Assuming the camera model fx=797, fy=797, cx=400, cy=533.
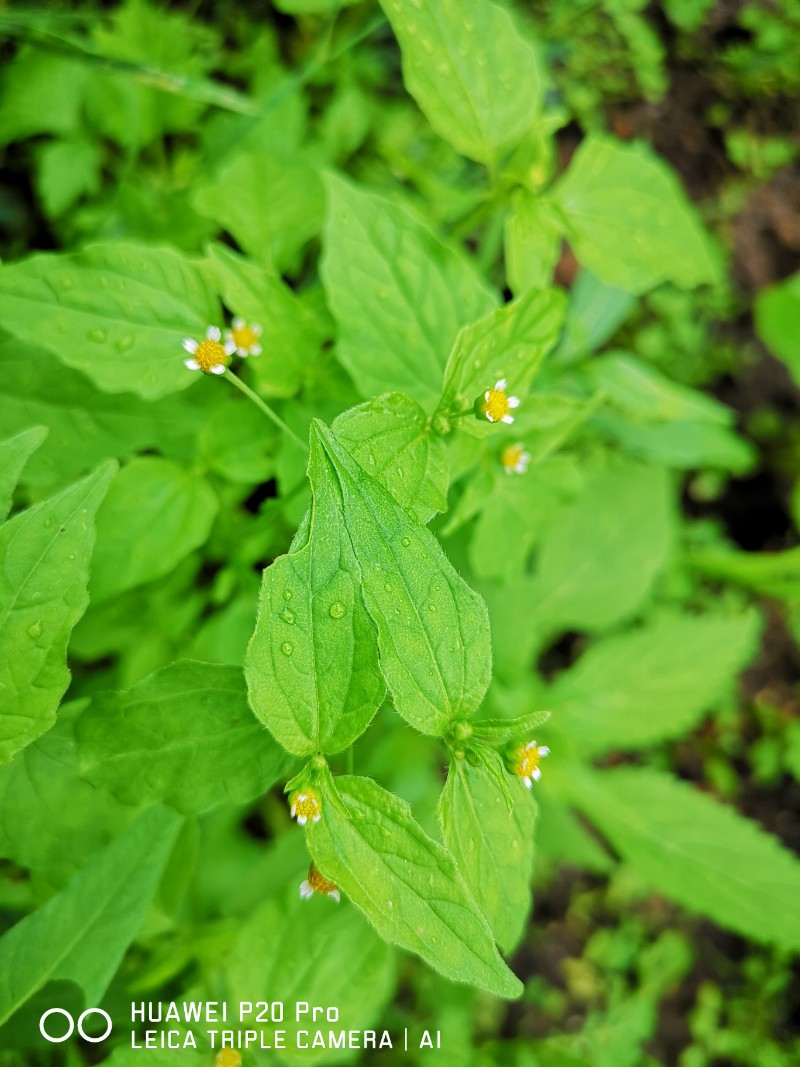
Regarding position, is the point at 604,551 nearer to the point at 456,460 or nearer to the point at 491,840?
the point at 456,460

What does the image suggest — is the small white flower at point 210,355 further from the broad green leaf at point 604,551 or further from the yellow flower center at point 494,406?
the broad green leaf at point 604,551

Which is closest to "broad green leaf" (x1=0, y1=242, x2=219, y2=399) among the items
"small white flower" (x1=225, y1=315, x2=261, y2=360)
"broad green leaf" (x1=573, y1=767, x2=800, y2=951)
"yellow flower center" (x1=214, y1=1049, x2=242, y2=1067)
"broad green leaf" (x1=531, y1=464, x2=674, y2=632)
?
"small white flower" (x1=225, y1=315, x2=261, y2=360)

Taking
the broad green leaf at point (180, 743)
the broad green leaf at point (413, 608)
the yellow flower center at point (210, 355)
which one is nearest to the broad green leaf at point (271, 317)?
the yellow flower center at point (210, 355)

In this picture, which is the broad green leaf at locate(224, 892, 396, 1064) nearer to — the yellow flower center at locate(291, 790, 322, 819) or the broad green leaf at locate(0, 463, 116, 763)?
the yellow flower center at locate(291, 790, 322, 819)

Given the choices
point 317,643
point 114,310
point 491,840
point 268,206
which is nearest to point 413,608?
point 317,643

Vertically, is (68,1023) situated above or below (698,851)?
above

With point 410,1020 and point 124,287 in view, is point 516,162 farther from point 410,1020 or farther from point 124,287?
point 410,1020
